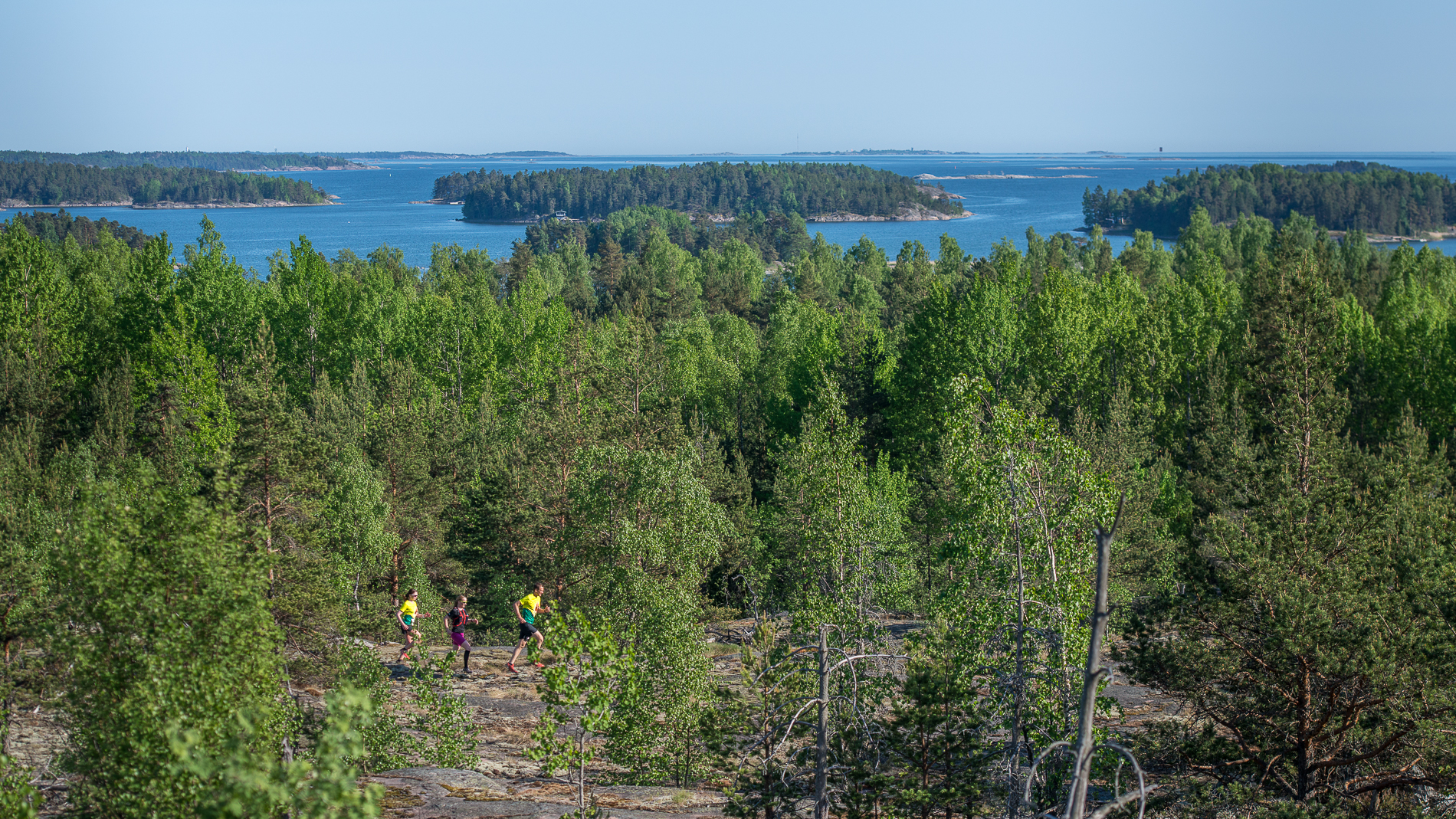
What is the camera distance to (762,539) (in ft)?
143

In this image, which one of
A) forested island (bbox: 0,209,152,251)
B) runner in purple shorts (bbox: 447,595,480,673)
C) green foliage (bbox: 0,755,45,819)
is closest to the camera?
green foliage (bbox: 0,755,45,819)

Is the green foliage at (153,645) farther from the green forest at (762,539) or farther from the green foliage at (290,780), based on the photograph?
the green foliage at (290,780)

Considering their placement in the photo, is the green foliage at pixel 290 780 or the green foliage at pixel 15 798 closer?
the green foliage at pixel 290 780

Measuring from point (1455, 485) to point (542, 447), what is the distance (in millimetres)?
31973

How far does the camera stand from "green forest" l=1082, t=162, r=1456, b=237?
166 metres

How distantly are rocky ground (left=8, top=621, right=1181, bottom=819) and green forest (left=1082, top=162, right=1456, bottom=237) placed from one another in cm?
15975

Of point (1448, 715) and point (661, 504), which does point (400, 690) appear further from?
point (1448, 715)

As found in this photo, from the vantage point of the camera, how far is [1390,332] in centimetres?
5219

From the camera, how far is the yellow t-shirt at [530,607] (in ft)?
71.7

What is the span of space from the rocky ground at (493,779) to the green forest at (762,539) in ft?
1.75

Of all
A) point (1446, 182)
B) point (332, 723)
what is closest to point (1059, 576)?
point (332, 723)

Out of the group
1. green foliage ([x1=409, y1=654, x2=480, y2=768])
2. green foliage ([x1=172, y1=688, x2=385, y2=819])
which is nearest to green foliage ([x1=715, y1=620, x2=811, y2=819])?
green foliage ([x1=409, y1=654, x2=480, y2=768])

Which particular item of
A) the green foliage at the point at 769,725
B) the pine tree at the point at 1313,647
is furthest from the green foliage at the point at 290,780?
the pine tree at the point at 1313,647

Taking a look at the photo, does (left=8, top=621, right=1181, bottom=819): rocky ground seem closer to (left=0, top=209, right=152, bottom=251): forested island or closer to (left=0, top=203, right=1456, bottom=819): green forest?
(left=0, top=203, right=1456, bottom=819): green forest
